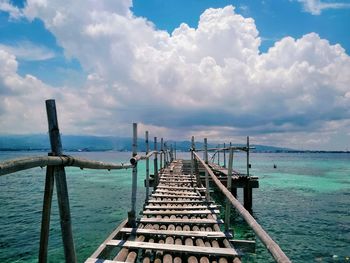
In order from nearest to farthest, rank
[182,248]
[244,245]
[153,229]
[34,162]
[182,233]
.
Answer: [34,162]
[182,248]
[244,245]
[182,233]
[153,229]

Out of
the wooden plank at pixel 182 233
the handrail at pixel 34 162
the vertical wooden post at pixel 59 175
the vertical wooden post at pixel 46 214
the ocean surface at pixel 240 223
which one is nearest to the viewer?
the handrail at pixel 34 162

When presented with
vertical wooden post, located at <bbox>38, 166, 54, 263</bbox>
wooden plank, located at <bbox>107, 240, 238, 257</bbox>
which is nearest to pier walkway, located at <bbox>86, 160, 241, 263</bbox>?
wooden plank, located at <bbox>107, 240, 238, 257</bbox>

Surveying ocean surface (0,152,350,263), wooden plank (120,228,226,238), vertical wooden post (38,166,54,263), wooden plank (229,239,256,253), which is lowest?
ocean surface (0,152,350,263)

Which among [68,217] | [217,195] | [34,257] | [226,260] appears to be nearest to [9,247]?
[34,257]

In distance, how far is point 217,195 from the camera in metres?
26.2

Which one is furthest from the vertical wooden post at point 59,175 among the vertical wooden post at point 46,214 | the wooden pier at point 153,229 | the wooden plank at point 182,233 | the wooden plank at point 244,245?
the wooden plank at point 244,245

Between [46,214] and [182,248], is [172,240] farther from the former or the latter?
[46,214]

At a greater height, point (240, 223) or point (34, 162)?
point (34, 162)

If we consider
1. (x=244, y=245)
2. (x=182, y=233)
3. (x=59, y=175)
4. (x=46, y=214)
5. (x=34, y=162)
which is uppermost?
(x=34, y=162)

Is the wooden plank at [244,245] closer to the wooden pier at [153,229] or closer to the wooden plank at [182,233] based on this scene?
the wooden pier at [153,229]

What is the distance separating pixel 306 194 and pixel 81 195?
67.6 feet

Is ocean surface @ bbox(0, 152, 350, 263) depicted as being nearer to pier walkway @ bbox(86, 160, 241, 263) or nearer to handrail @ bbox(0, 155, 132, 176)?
pier walkway @ bbox(86, 160, 241, 263)

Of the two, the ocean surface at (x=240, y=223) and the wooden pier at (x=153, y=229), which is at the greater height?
the wooden pier at (x=153, y=229)

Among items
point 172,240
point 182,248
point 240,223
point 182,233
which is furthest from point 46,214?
point 240,223
